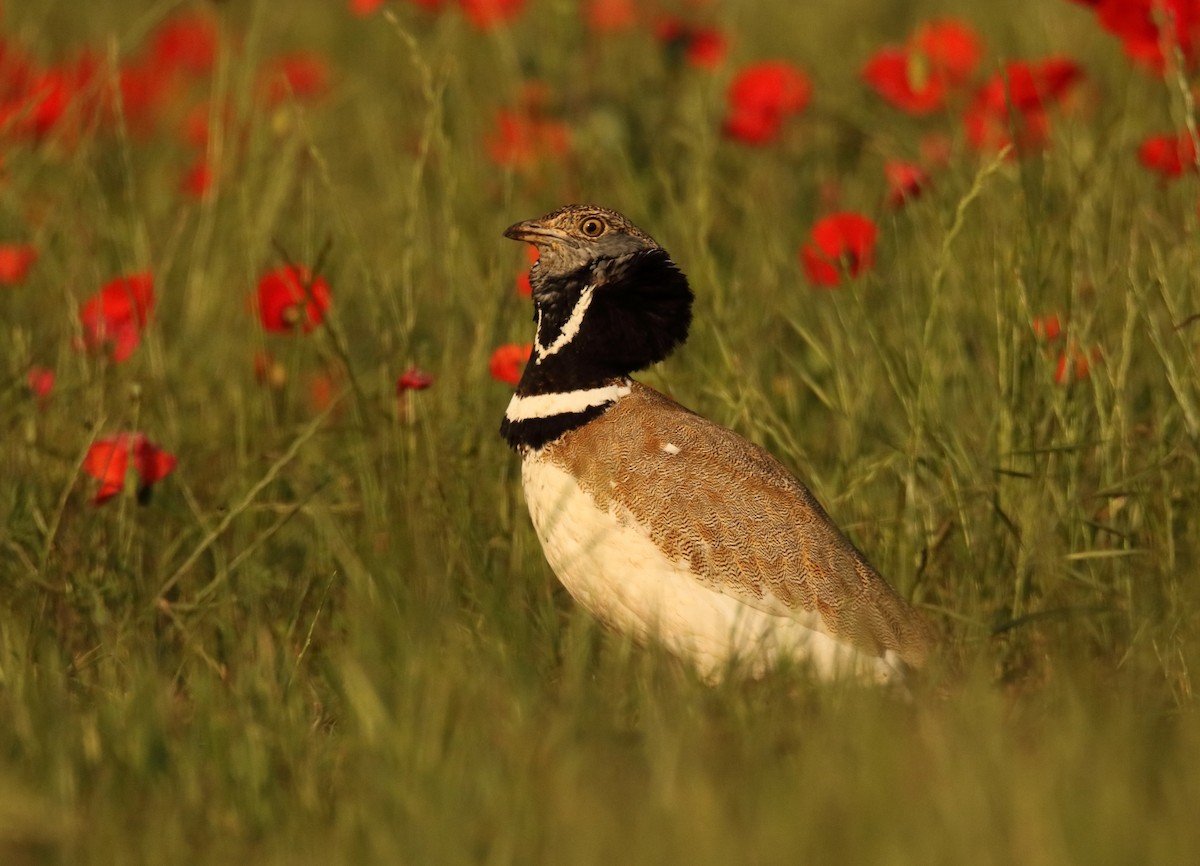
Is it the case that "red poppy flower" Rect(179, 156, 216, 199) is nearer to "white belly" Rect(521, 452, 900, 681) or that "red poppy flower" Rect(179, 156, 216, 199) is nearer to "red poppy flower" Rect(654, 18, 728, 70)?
"red poppy flower" Rect(654, 18, 728, 70)

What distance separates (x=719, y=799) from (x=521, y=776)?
0.33 metres

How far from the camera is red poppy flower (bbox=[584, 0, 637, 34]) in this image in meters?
6.90

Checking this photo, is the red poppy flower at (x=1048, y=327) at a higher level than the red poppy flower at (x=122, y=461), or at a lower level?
higher

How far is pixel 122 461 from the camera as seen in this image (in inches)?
162

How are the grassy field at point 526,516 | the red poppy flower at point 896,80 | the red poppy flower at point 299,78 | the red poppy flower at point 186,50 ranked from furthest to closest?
the red poppy flower at point 186,50 < the red poppy flower at point 299,78 < the red poppy flower at point 896,80 < the grassy field at point 526,516

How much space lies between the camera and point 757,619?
12.3ft

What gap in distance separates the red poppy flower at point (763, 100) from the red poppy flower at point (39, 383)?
2400mm

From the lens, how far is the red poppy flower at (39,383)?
4641 millimetres

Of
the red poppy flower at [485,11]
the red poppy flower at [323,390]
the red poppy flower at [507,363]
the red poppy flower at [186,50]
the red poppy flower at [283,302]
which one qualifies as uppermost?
the red poppy flower at [485,11]

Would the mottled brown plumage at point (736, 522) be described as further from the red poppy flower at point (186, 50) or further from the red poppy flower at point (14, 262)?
the red poppy flower at point (186, 50)

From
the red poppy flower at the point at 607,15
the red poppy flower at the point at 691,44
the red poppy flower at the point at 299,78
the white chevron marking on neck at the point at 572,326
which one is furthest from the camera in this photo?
the red poppy flower at the point at 607,15

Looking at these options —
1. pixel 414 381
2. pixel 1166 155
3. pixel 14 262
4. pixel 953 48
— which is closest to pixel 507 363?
pixel 414 381

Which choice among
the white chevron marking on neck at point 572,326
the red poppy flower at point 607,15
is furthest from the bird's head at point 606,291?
the red poppy flower at point 607,15

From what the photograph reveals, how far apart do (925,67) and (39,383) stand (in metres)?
2.62
